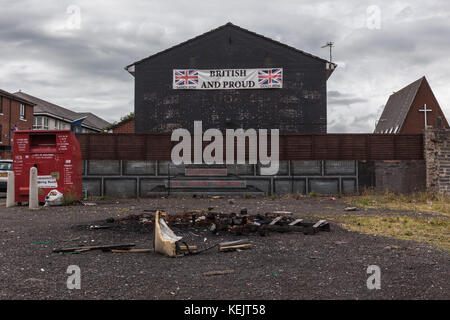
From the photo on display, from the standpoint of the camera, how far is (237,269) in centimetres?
452

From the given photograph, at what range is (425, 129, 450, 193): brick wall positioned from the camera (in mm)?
14992

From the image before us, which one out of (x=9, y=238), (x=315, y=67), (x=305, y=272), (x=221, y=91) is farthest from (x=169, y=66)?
(x=305, y=272)

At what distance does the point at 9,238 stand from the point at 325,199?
11549mm

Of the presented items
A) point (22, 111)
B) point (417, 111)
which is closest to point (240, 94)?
point (417, 111)

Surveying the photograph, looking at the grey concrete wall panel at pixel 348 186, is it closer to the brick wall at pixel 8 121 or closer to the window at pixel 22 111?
the brick wall at pixel 8 121

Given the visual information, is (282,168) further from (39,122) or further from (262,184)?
(39,122)

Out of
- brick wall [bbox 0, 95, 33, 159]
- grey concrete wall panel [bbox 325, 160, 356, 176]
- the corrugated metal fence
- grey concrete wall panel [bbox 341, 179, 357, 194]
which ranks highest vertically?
brick wall [bbox 0, 95, 33, 159]

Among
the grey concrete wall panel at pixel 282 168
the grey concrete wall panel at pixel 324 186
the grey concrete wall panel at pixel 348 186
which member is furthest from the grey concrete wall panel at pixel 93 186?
the grey concrete wall panel at pixel 348 186

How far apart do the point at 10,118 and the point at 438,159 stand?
35133mm

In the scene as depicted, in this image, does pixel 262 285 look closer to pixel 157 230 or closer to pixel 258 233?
pixel 157 230

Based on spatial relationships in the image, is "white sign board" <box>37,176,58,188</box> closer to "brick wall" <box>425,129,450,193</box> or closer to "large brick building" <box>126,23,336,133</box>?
"large brick building" <box>126,23,336,133</box>

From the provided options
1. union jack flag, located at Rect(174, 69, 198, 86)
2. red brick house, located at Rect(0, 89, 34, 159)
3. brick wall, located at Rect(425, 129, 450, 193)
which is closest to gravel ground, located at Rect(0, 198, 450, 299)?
brick wall, located at Rect(425, 129, 450, 193)

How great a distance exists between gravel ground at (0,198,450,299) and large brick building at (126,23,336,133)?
54.4 feet

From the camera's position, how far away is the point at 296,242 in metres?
6.16
